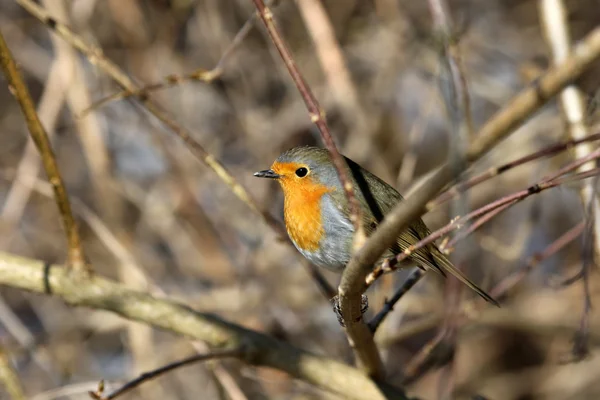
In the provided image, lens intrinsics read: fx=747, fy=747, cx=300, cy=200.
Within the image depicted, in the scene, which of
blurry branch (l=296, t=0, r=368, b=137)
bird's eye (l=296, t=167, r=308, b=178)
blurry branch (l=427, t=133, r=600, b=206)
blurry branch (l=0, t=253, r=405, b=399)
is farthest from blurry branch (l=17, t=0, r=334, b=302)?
blurry branch (l=296, t=0, r=368, b=137)

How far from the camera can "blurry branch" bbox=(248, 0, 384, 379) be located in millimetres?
1676

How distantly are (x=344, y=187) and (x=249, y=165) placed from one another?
3137 millimetres

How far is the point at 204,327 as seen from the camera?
267cm

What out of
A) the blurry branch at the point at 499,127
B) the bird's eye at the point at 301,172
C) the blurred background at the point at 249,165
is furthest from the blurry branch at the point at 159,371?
the blurred background at the point at 249,165

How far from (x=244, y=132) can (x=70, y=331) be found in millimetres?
1706

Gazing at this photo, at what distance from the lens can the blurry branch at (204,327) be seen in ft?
8.69

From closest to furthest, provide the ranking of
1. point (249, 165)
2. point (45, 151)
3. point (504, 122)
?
point (504, 122) < point (45, 151) < point (249, 165)

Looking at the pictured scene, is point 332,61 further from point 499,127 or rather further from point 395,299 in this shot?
point 499,127

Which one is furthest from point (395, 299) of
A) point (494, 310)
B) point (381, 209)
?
point (494, 310)

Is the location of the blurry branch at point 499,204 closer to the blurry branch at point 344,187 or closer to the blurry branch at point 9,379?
the blurry branch at point 344,187

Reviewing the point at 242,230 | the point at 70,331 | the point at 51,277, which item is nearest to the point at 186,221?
the point at 242,230

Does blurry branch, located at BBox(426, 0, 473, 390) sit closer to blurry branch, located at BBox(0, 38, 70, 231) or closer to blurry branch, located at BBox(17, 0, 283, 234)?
blurry branch, located at BBox(17, 0, 283, 234)

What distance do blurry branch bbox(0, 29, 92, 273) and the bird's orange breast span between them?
768mm

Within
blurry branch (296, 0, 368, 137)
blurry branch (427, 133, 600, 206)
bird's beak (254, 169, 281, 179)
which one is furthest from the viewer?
blurry branch (296, 0, 368, 137)
